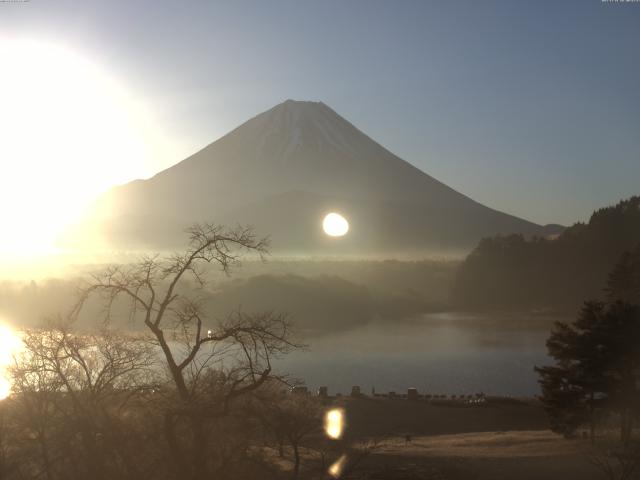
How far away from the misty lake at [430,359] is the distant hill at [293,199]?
2271 inches

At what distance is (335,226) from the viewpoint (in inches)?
4934

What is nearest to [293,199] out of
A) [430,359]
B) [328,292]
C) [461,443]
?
[328,292]

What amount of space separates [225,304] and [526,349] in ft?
103

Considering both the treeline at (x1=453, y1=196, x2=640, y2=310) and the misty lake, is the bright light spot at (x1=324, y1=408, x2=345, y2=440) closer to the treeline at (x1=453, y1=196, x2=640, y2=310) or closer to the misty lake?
the misty lake

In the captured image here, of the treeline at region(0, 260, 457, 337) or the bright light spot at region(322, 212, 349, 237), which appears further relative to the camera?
the bright light spot at region(322, 212, 349, 237)

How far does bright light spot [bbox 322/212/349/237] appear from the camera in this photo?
12400 centimetres

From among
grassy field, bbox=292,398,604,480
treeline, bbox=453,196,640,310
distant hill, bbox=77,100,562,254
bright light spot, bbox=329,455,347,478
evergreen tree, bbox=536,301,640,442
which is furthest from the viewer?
distant hill, bbox=77,100,562,254

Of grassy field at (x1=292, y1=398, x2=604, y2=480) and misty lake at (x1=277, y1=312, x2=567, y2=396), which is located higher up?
grassy field at (x1=292, y1=398, x2=604, y2=480)

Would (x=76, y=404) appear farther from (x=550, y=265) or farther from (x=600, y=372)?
(x=550, y=265)

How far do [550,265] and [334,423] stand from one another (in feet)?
185

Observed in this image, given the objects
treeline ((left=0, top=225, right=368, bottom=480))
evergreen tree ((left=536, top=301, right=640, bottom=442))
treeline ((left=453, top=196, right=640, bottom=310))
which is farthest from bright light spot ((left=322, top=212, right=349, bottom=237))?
treeline ((left=0, top=225, right=368, bottom=480))

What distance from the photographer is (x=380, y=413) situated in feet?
83.4

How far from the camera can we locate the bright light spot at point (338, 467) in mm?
11322

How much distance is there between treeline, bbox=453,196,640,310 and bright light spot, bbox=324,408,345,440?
51033 millimetres
